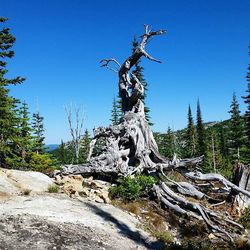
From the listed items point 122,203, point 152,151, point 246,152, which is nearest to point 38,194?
point 122,203

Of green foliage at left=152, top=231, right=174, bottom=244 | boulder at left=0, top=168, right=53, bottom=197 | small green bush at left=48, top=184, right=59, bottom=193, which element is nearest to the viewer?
green foliage at left=152, top=231, right=174, bottom=244

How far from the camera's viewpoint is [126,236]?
10.6m

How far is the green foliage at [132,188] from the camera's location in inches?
555

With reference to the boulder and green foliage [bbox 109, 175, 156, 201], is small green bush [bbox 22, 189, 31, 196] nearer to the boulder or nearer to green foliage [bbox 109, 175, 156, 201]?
the boulder

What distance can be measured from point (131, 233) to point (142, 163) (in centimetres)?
590

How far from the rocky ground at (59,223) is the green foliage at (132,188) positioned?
1206 mm

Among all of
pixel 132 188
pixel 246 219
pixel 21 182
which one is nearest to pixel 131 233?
pixel 132 188

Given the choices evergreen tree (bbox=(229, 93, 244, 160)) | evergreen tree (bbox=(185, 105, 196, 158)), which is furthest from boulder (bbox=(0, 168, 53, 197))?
evergreen tree (bbox=(185, 105, 196, 158))

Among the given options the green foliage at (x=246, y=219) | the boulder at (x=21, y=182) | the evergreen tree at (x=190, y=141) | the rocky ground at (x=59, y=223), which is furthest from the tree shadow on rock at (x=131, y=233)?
the evergreen tree at (x=190, y=141)

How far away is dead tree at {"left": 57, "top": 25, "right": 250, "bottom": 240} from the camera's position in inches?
537

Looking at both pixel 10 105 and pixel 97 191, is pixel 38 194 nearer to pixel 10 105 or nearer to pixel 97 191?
pixel 97 191

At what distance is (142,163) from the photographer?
16.6 m

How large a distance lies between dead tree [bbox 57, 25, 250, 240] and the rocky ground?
2.52m

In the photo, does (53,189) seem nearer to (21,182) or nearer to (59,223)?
(21,182)
